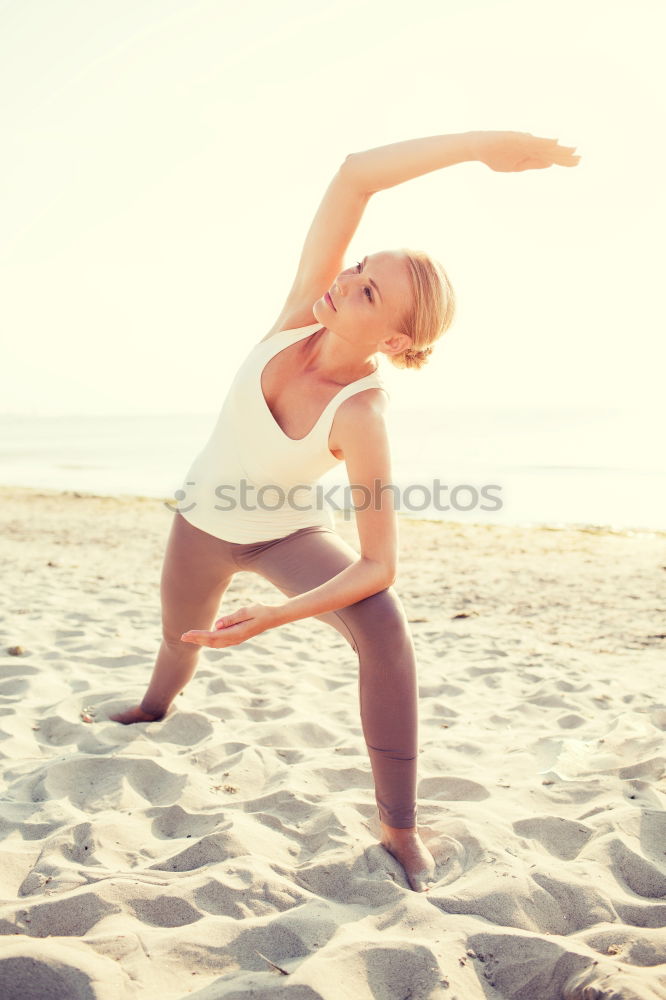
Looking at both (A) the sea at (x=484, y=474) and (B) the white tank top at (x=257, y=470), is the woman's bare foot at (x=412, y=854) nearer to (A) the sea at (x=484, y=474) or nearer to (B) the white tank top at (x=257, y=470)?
(B) the white tank top at (x=257, y=470)

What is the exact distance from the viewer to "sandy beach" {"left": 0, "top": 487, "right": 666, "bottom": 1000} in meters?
1.78

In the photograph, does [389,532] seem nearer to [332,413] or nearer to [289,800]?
[332,413]

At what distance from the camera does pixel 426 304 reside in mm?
2303

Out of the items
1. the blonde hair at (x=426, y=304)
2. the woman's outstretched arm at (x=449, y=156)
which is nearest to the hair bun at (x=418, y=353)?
the blonde hair at (x=426, y=304)

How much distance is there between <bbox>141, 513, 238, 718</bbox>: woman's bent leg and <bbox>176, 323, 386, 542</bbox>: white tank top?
65mm

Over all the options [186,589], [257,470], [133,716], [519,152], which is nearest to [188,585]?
[186,589]

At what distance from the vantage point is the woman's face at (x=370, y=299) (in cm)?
228

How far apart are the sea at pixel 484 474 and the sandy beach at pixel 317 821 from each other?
230cm

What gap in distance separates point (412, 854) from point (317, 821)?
0.38 m

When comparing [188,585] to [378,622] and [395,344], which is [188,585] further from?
[395,344]

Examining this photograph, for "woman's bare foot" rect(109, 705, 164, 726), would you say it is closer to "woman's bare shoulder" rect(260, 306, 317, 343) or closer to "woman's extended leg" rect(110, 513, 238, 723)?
"woman's extended leg" rect(110, 513, 238, 723)

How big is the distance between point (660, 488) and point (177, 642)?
11.6 meters

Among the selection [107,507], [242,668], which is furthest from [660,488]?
[242,668]

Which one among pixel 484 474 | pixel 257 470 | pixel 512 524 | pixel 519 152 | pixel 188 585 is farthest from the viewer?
pixel 484 474
